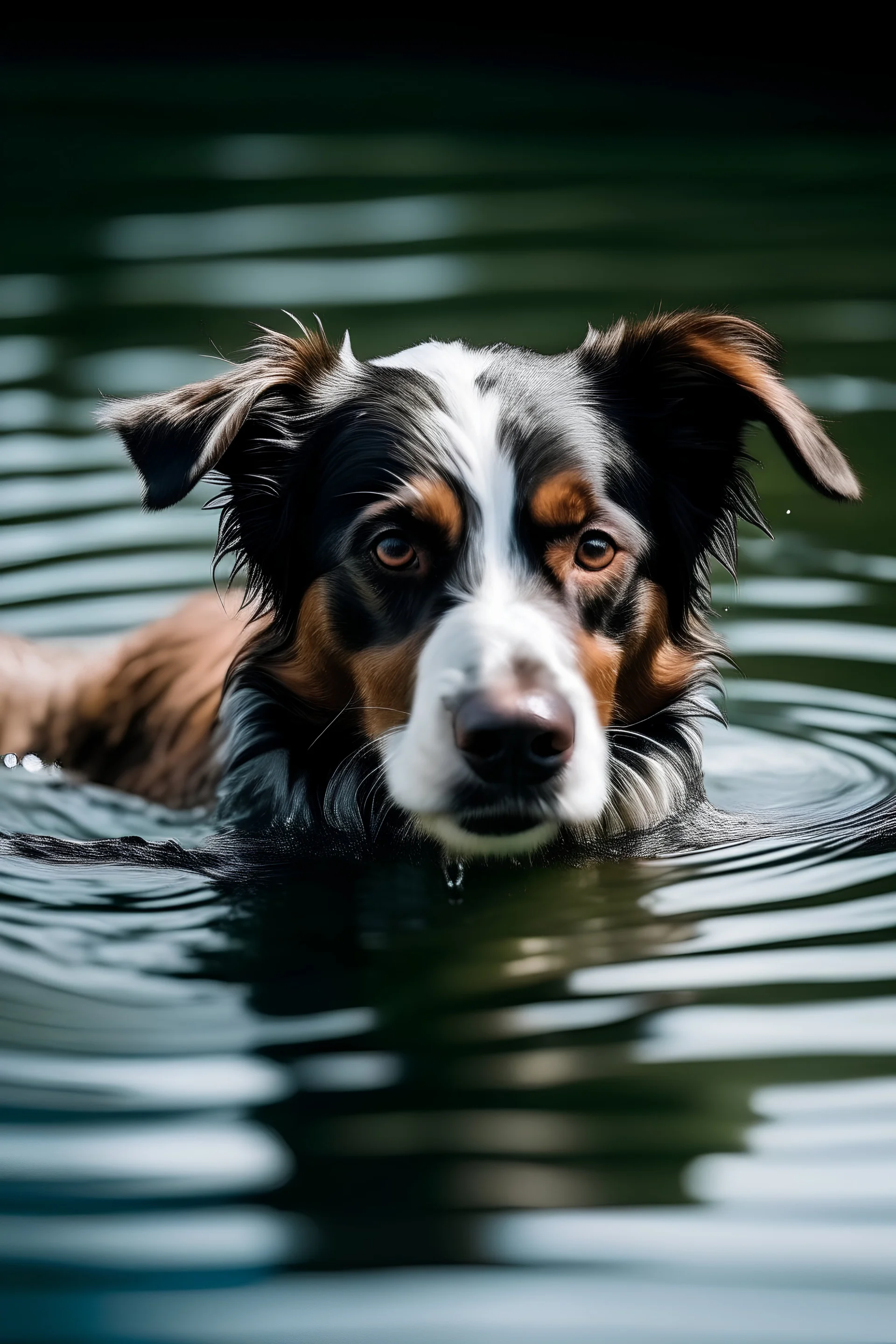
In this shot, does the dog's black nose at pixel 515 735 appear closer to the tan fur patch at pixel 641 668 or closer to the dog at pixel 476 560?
the dog at pixel 476 560

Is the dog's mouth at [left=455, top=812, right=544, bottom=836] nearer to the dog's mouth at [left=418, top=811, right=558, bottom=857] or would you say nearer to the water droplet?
the dog's mouth at [left=418, top=811, right=558, bottom=857]

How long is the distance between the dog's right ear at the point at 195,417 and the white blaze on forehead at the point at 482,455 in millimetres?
375

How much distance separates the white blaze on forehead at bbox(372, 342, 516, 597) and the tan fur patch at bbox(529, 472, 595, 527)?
62 mm

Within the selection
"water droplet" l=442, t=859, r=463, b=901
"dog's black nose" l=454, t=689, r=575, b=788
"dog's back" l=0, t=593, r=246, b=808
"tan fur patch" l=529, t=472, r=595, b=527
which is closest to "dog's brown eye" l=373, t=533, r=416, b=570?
"tan fur patch" l=529, t=472, r=595, b=527

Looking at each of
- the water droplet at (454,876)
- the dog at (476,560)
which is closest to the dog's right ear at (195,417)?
the dog at (476,560)

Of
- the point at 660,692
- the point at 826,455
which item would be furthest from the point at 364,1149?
the point at 826,455

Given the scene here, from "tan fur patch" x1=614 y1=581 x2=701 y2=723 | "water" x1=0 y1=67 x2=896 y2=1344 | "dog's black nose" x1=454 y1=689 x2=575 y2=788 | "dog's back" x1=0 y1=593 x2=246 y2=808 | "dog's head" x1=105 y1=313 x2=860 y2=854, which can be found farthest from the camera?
"dog's back" x1=0 y1=593 x2=246 y2=808

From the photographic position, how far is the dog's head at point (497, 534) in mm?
3875

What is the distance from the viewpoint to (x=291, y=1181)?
3125 mm

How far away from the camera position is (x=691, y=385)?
462cm

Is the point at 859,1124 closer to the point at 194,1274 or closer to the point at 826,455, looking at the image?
the point at 194,1274

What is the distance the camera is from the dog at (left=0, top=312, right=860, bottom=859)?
390 cm

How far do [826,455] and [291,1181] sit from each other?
228 centimetres

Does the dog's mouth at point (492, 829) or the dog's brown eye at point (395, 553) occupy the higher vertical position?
the dog's brown eye at point (395, 553)
